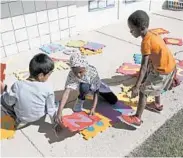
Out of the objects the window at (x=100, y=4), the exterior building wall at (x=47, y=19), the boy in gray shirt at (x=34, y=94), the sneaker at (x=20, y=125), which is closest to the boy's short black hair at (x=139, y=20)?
the boy in gray shirt at (x=34, y=94)

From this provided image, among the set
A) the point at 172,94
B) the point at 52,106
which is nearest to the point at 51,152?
the point at 52,106

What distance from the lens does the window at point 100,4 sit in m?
5.58

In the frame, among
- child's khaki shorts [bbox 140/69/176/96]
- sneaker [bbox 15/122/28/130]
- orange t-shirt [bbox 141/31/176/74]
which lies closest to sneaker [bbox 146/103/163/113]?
child's khaki shorts [bbox 140/69/176/96]

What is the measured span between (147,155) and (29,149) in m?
1.06

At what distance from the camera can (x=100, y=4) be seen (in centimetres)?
573

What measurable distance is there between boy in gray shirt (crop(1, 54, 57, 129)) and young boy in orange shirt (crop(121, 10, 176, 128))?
802 millimetres

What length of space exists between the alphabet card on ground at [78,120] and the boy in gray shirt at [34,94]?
0.60 feet

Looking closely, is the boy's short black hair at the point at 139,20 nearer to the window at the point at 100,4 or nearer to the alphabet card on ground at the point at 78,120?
the alphabet card on ground at the point at 78,120

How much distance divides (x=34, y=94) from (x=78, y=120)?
55 cm

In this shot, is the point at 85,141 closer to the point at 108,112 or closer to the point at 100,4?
the point at 108,112

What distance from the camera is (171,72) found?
291 centimetres

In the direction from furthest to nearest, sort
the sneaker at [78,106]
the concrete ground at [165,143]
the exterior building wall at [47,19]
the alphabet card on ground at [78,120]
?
the exterior building wall at [47,19] < the sneaker at [78,106] < the alphabet card on ground at [78,120] < the concrete ground at [165,143]

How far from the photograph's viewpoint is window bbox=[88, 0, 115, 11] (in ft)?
18.3

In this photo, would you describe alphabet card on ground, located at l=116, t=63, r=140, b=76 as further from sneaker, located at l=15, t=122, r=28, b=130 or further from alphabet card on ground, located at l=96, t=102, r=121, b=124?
sneaker, located at l=15, t=122, r=28, b=130
